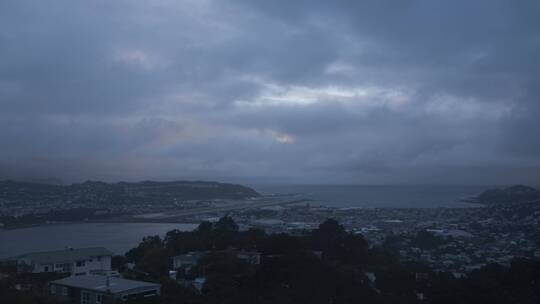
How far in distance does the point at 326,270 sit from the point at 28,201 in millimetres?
30178

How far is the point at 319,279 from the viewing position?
12.2 metres

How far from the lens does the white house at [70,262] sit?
48.6 ft

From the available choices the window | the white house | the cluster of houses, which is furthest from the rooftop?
the white house

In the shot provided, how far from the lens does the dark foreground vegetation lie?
425 inches

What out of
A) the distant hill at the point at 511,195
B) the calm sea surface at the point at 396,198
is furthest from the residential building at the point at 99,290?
the calm sea surface at the point at 396,198

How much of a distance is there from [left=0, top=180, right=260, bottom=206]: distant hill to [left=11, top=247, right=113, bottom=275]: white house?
882 inches

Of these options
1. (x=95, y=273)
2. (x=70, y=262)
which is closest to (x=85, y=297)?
(x=95, y=273)

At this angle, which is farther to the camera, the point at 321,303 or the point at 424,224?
the point at 424,224

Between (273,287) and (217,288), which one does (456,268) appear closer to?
(273,287)

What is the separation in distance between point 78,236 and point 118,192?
20733 mm

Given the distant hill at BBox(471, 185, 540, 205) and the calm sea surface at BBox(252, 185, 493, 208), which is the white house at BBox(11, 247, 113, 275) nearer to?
the distant hill at BBox(471, 185, 540, 205)

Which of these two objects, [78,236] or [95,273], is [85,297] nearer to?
[95,273]

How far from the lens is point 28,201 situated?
36.7 meters

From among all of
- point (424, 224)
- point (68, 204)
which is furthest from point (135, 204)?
point (424, 224)
